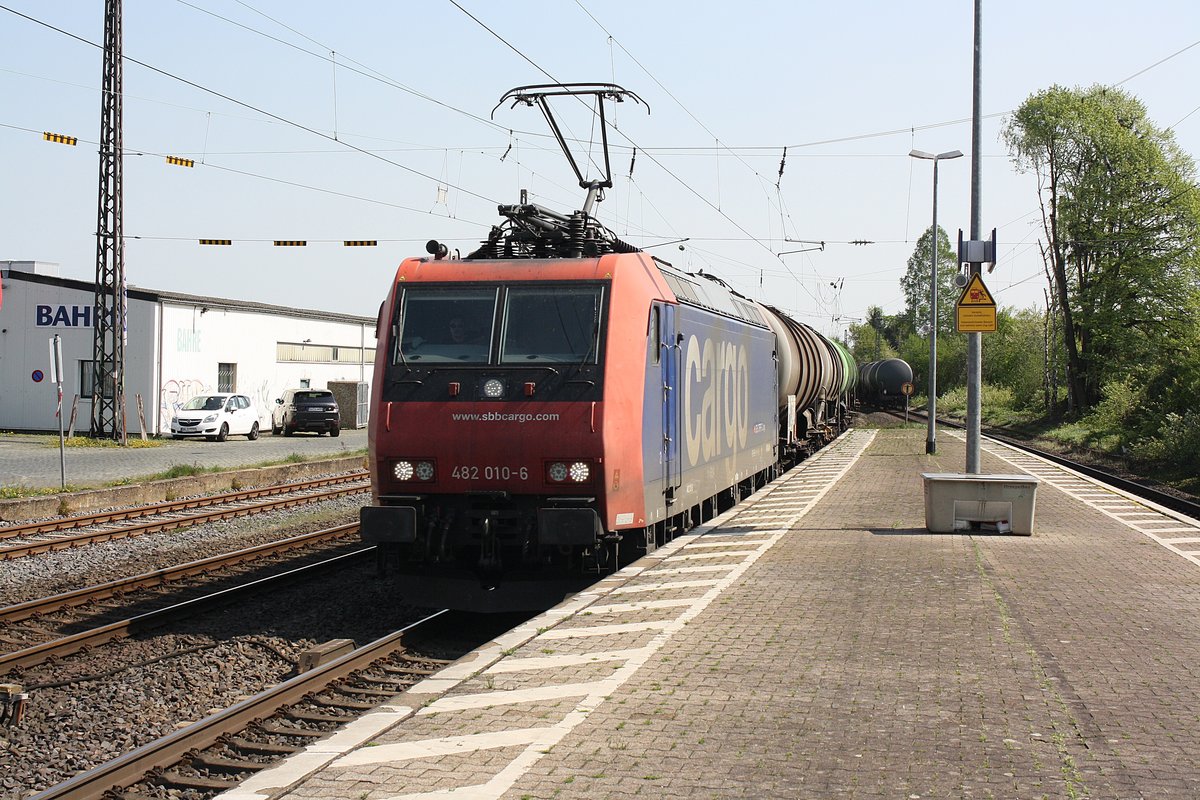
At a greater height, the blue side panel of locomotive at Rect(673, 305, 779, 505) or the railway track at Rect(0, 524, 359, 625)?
the blue side panel of locomotive at Rect(673, 305, 779, 505)

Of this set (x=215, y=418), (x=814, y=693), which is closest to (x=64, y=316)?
(x=215, y=418)

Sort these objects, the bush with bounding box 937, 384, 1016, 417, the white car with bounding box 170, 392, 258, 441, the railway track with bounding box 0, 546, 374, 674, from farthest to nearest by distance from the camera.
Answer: the bush with bounding box 937, 384, 1016, 417
the white car with bounding box 170, 392, 258, 441
the railway track with bounding box 0, 546, 374, 674

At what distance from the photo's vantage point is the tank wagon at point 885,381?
60.1 metres

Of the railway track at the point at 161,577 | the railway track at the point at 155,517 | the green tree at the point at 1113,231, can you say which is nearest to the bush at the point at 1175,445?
the green tree at the point at 1113,231

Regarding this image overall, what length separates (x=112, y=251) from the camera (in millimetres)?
31672

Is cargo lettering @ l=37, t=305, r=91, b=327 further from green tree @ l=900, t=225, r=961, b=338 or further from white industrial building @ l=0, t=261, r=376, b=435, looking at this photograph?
green tree @ l=900, t=225, r=961, b=338

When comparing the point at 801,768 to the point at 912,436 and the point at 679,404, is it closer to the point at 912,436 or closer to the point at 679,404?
the point at 679,404

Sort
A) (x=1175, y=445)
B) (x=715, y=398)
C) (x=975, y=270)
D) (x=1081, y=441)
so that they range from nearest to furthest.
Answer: (x=715, y=398) < (x=975, y=270) < (x=1175, y=445) < (x=1081, y=441)

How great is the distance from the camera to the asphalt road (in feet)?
78.8

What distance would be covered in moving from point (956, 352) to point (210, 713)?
84939 millimetres

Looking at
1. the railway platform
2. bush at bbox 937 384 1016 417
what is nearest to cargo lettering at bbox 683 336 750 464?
the railway platform

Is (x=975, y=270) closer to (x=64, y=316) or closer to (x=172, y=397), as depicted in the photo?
(x=172, y=397)

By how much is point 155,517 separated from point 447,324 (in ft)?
33.0

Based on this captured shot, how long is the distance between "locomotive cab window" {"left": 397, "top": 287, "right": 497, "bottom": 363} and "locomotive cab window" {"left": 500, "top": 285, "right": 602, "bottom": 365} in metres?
0.20
